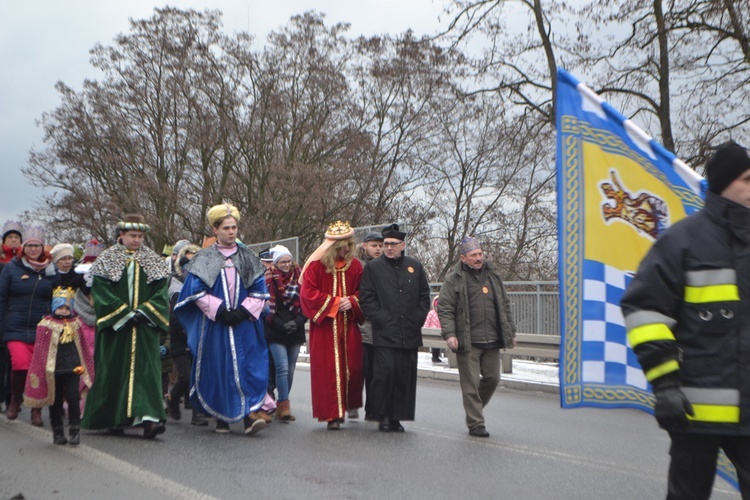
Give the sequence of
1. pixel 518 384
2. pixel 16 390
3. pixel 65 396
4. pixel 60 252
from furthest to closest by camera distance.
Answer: pixel 518 384
pixel 16 390
pixel 60 252
pixel 65 396

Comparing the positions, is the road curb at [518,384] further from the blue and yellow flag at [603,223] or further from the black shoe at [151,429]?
the blue and yellow flag at [603,223]

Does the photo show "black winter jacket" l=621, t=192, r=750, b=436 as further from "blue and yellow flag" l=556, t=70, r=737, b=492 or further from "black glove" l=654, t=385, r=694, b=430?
"blue and yellow flag" l=556, t=70, r=737, b=492

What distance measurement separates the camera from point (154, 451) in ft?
27.1

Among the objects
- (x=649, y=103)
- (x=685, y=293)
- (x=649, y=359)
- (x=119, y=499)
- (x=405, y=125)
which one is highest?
(x=405, y=125)

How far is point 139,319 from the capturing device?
9055mm

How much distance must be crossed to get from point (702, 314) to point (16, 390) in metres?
8.21

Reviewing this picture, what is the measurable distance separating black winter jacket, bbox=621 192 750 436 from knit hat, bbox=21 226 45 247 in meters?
7.51

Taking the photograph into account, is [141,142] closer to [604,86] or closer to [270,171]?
[270,171]

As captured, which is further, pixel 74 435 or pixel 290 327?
pixel 290 327

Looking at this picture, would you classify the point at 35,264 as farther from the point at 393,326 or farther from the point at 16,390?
the point at 393,326

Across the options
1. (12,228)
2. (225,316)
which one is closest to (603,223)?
(225,316)

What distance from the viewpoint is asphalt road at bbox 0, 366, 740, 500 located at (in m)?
6.59

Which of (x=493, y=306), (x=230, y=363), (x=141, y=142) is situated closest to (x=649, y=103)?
(x=493, y=306)

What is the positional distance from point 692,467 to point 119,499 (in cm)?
363
